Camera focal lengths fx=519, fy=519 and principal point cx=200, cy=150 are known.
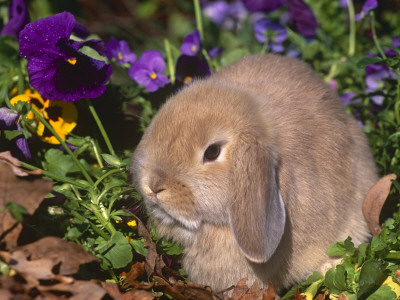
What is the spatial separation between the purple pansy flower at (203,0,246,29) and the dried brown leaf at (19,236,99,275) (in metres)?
3.99

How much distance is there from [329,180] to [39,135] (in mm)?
1803

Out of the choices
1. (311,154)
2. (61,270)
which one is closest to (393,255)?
(311,154)

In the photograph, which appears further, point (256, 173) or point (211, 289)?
point (211, 289)

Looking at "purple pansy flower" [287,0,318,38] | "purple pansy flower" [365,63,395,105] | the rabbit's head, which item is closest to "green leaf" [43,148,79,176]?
the rabbit's head

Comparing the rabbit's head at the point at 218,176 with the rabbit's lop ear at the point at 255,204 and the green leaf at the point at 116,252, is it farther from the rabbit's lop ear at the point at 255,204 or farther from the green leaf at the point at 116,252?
the green leaf at the point at 116,252

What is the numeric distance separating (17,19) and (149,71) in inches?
40.2

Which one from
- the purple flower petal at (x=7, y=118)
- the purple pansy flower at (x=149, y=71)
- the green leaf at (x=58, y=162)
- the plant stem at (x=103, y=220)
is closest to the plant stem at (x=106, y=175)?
the plant stem at (x=103, y=220)

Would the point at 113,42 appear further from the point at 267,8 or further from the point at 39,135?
the point at 267,8

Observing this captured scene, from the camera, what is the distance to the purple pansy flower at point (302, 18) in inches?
183

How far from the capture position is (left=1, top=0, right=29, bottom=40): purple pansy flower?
3723 millimetres

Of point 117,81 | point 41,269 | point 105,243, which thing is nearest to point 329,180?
point 105,243

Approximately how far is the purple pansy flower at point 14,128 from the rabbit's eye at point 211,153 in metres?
1.10

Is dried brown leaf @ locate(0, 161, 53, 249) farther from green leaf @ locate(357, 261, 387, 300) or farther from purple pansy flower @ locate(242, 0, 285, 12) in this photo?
purple pansy flower @ locate(242, 0, 285, 12)

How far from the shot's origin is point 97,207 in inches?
109
